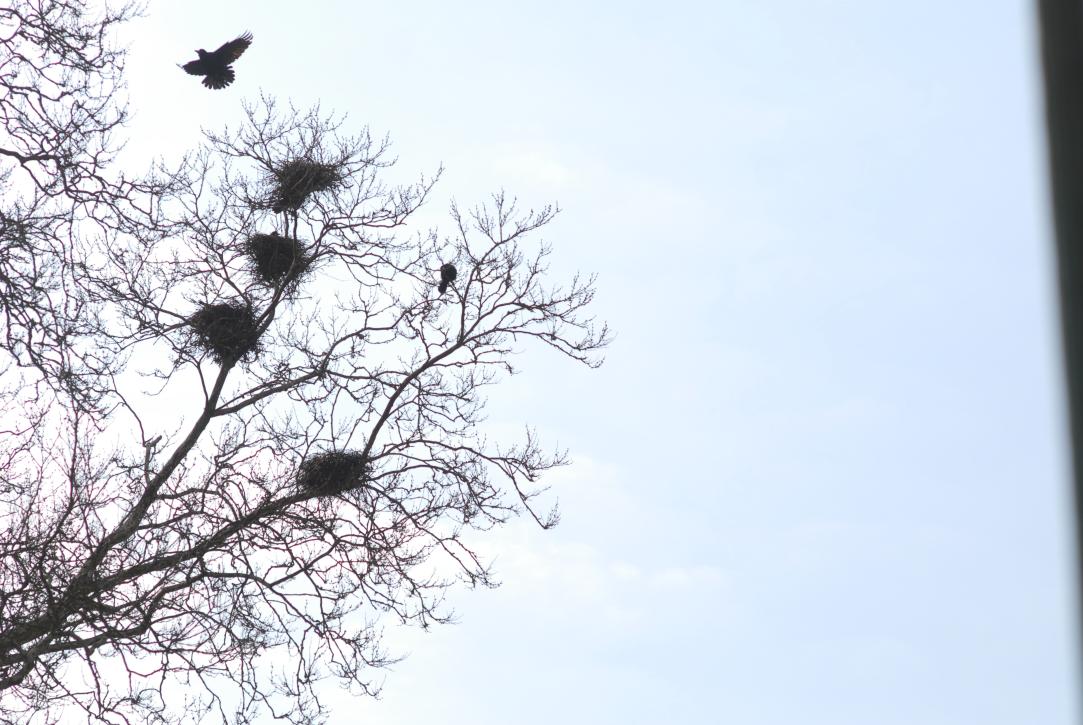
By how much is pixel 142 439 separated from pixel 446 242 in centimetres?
401

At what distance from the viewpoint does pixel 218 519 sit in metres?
11.6

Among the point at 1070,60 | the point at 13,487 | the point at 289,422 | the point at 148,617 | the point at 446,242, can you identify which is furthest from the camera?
the point at 446,242

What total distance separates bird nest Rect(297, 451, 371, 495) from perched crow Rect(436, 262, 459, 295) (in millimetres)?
2262

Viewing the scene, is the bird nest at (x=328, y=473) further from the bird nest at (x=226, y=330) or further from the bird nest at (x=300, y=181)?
the bird nest at (x=300, y=181)

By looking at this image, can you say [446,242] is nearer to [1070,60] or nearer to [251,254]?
[251,254]

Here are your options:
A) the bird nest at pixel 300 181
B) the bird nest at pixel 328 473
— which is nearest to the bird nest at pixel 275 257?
the bird nest at pixel 300 181

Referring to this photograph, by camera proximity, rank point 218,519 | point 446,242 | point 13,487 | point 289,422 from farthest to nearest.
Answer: point 446,242
point 289,422
point 218,519
point 13,487

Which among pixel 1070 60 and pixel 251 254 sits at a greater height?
pixel 251 254

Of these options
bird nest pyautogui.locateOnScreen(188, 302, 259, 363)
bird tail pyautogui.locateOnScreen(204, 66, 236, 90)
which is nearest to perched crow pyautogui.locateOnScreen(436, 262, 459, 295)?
bird nest pyautogui.locateOnScreen(188, 302, 259, 363)

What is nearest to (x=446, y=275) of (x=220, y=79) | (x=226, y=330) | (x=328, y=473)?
(x=226, y=330)

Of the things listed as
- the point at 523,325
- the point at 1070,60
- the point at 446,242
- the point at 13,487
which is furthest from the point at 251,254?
the point at 1070,60

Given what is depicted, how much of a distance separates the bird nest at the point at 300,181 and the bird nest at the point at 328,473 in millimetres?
3207

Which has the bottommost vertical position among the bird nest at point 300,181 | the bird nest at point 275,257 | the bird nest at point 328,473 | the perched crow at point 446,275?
the bird nest at point 328,473

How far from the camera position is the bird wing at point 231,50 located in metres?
13.4
